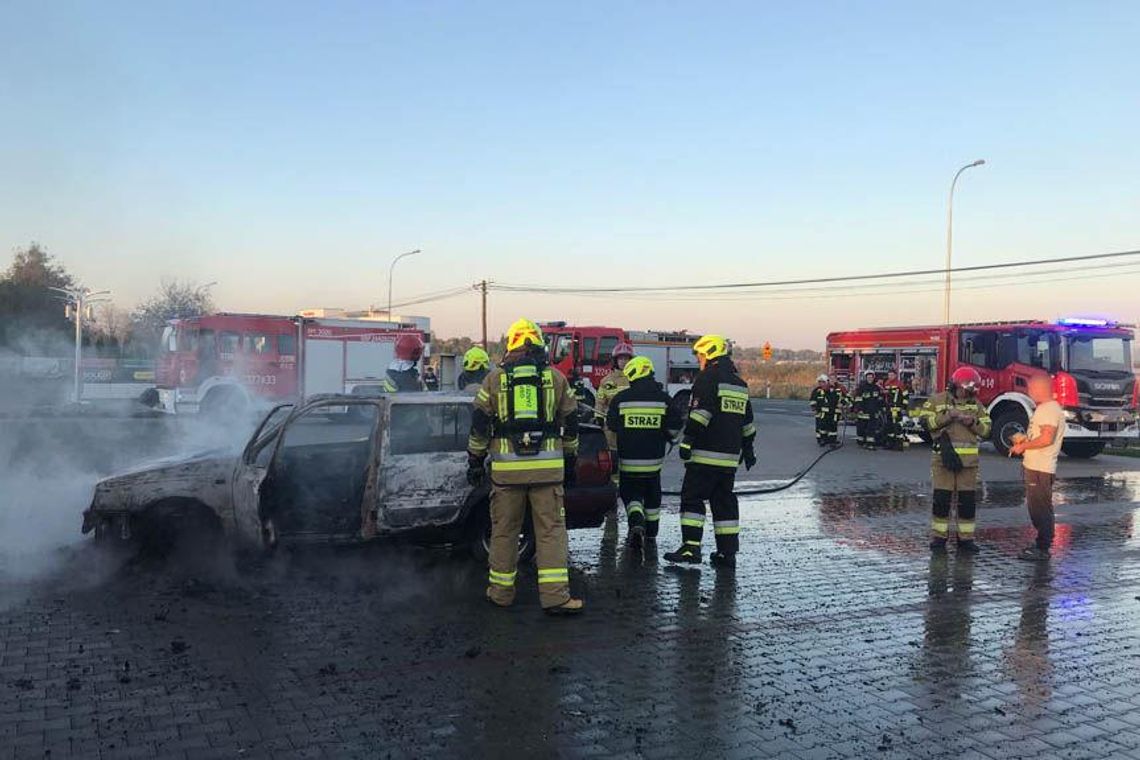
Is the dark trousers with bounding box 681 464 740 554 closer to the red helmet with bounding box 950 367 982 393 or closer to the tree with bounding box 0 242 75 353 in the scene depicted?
the red helmet with bounding box 950 367 982 393

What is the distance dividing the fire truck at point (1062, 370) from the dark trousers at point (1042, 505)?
10085 millimetres

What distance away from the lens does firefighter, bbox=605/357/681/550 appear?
7562 mm

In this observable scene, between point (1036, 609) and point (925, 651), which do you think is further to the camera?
point (1036, 609)

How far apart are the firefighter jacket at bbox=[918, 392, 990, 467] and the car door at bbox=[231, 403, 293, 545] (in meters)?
5.49

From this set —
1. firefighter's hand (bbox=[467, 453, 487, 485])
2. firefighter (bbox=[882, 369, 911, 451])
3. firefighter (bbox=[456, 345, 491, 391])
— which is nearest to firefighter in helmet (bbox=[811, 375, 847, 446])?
firefighter (bbox=[882, 369, 911, 451])

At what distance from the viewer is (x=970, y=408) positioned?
25.3 feet

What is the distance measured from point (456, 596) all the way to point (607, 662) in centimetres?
154

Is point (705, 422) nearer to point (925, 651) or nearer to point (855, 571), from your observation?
point (855, 571)

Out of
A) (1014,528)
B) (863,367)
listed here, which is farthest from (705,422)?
→ (863,367)

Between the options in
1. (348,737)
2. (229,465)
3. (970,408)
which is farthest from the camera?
(970,408)

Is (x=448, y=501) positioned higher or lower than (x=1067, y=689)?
higher

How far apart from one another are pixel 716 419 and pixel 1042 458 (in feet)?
10.4

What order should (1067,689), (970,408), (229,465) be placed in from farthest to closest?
(970,408) < (229,465) < (1067,689)

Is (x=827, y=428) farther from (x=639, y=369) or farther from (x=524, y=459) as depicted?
(x=524, y=459)
